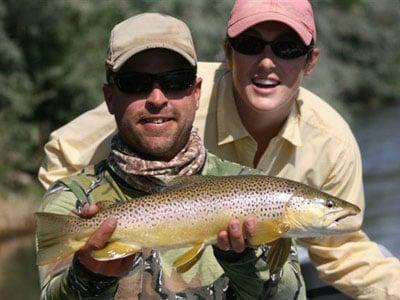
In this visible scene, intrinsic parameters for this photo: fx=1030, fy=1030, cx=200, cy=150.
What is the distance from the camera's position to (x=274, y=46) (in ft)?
15.6

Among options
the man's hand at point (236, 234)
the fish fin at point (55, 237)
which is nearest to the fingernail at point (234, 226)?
the man's hand at point (236, 234)

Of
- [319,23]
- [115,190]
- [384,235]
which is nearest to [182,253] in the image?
[115,190]

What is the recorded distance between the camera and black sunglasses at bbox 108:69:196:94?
3697 mm

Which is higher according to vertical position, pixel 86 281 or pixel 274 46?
pixel 274 46

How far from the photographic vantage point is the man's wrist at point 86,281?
3.34 meters

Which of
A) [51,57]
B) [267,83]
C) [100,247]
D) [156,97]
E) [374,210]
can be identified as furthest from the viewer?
[51,57]

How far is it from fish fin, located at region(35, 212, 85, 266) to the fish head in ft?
2.30

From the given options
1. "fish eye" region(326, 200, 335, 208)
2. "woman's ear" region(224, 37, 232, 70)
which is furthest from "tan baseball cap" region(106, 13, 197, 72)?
"woman's ear" region(224, 37, 232, 70)

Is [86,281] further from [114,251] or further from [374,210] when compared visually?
[374,210]

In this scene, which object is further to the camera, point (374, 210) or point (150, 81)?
point (374, 210)

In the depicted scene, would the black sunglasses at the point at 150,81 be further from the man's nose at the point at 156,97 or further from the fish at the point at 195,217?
the fish at the point at 195,217

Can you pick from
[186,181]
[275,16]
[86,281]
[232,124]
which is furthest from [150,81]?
[232,124]

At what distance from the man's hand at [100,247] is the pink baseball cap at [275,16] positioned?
5.57ft

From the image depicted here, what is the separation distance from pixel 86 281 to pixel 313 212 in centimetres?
78
